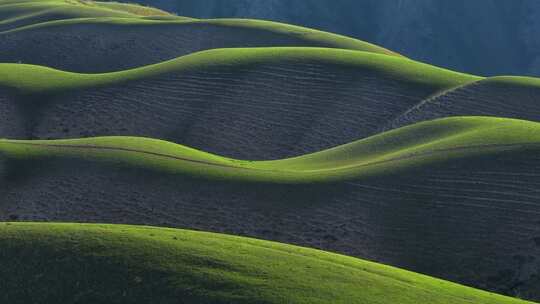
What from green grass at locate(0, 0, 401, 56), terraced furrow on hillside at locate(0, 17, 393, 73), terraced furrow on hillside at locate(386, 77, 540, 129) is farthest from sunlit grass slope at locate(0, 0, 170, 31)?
terraced furrow on hillside at locate(386, 77, 540, 129)

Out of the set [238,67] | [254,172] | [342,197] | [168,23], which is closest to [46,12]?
[168,23]

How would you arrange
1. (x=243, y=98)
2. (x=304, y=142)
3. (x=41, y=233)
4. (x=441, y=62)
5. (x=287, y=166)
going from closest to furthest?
(x=41, y=233) < (x=287, y=166) < (x=304, y=142) < (x=243, y=98) < (x=441, y=62)

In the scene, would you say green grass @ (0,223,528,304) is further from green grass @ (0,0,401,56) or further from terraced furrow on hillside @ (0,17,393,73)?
green grass @ (0,0,401,56)

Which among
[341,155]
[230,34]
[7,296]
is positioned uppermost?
[230,34]

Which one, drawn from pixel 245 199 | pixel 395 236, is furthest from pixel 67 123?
pixel 395 236

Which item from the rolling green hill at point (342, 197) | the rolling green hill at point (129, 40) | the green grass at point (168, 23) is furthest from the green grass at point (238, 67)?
the rolling green hill at point (342, 197)

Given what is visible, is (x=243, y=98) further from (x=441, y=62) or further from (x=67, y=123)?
(x=441, y=62)

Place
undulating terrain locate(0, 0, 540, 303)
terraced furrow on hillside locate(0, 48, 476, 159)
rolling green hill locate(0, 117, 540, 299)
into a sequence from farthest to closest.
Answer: terraced furrow on hillside locate(0, 48, 476, 159) < rolling green hill locate(0, 117, 540, 299) < undulating terrain locate(0, 0, 540, 303)
